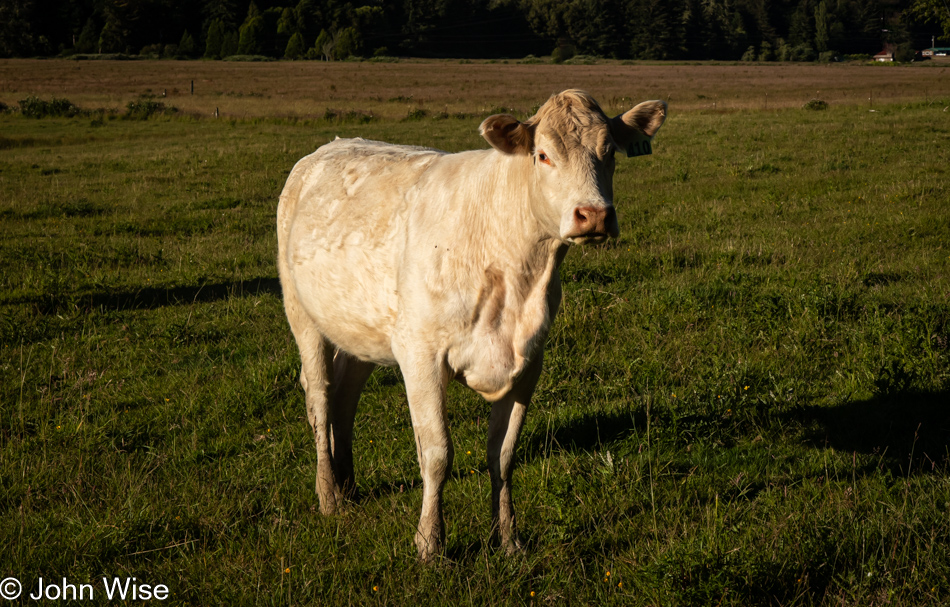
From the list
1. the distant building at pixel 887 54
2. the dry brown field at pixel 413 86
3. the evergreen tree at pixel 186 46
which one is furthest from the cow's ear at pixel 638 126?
the distant building at pixel 887 54

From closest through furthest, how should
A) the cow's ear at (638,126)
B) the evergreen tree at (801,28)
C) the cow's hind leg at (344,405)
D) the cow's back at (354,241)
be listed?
the cow's ear at (638,126), the cow's back at (354,241), the cow's hind leg at (344,405), the evergreen tree at (801,28)

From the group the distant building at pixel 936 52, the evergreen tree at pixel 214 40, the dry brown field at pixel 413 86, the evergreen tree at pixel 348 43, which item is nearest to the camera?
the dry brown field at pixel 413 86

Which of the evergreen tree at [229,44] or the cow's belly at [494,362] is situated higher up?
the evergreen tree at [229,44]

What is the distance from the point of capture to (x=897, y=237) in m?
9.32

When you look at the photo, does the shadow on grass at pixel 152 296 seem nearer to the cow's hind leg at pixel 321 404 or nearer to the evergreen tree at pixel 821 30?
the cow's hind leg at pixel 321 404

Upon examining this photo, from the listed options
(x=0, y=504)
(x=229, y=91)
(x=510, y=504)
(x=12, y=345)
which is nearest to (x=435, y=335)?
(x=510, y=504)

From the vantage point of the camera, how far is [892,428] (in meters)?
4.63

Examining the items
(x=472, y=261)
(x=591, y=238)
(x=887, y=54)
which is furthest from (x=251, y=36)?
(x=591, y=238)

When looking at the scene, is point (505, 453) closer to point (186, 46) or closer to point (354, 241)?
point (354, 241)

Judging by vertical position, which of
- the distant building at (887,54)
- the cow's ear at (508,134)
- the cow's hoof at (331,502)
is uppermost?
the distant building at (887,54)

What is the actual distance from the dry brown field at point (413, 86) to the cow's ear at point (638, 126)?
29.3m

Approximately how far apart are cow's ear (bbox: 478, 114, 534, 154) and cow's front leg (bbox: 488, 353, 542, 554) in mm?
1031

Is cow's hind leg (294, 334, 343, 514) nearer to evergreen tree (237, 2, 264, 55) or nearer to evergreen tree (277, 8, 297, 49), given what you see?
evergreen tree (237, 2, 264, 55)

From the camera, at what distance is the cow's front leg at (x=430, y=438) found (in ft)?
11.4
